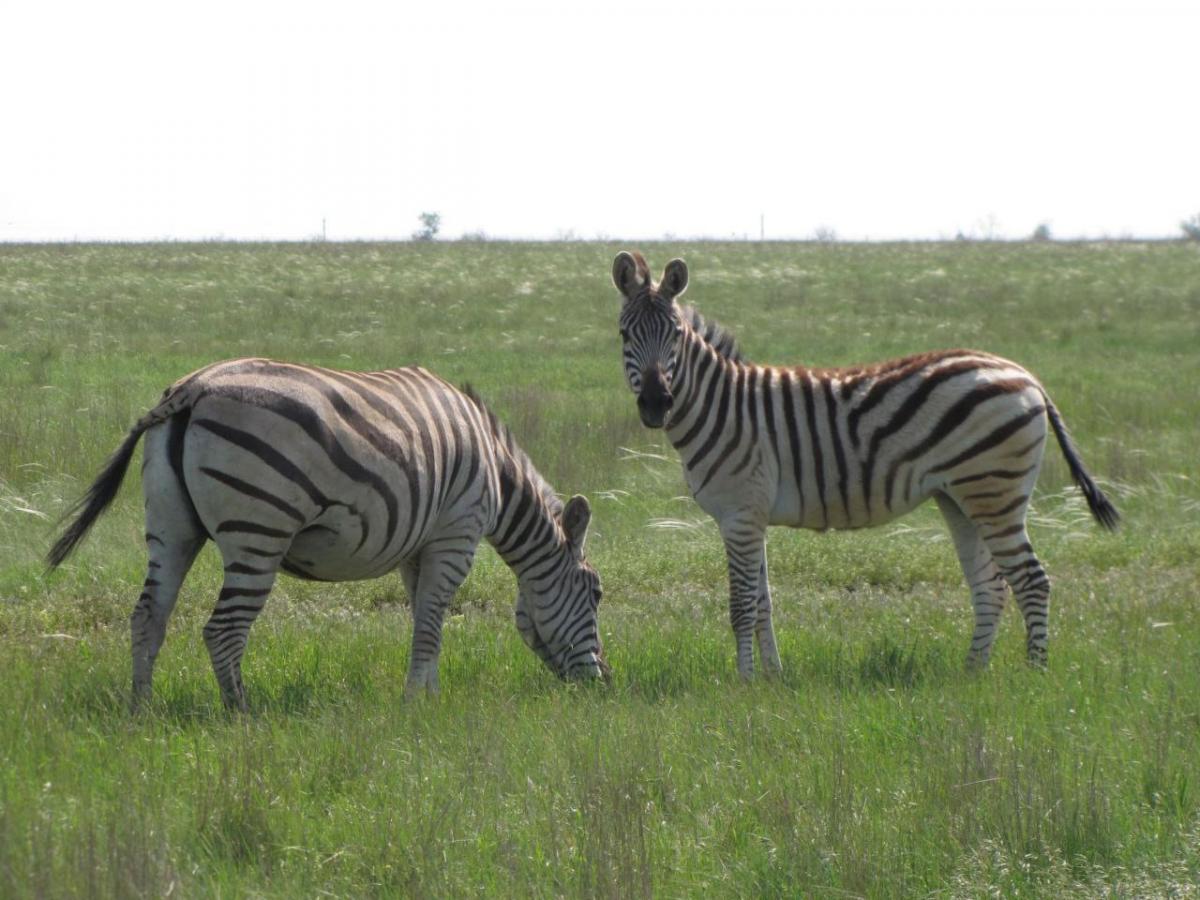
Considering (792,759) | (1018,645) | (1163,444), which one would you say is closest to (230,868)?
(792,759)

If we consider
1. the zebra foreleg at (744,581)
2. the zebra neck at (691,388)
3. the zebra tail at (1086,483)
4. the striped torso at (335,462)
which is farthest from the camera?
the zebra tail at (1086,483)

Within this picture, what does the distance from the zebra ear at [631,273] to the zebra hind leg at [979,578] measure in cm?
242

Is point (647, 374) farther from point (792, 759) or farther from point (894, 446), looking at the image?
point (792, 759)

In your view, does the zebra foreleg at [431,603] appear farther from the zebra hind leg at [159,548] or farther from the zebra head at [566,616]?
the zebra hind leg at [159,548]

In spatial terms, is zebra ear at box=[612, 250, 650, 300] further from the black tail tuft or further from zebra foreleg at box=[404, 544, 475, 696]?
the black tail tuft

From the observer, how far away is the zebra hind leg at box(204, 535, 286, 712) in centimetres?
645

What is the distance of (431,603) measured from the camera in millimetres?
7543

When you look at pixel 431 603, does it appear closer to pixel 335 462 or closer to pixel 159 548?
pixel 335 462

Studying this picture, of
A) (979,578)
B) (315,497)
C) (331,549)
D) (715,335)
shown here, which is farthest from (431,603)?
(979,578)

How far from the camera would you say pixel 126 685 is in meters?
7.07

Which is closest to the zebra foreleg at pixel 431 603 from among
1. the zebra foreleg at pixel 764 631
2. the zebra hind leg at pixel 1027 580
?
the zebra foreleg at pixel 764 631

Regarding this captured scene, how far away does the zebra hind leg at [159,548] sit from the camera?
21.4 ft

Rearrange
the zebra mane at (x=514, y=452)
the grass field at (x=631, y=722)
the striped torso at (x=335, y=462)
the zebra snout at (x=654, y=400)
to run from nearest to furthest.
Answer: the grass field at (x=631, y=722), the striped torso at (x=335, y=462), the zebra snout at (x=654, y=400), the zebra mane at (x=514, y=452)

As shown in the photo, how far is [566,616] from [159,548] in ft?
8.19
